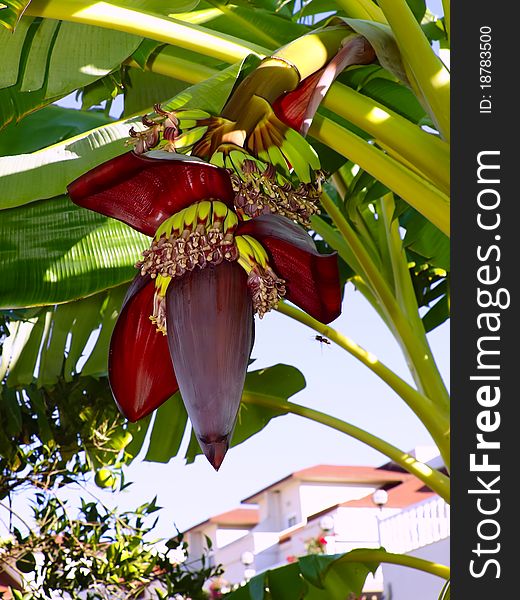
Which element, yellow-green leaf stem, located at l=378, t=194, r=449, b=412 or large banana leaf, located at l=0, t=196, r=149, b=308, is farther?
yellow-green leaf stem, located at l=378, t=194, r=449, b=412

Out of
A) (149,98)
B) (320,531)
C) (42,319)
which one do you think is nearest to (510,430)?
(149,98)

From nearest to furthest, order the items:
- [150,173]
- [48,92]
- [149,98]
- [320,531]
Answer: [150,173] < [48,92] < [149,98] < [320,531]

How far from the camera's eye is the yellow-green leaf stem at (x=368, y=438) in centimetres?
171

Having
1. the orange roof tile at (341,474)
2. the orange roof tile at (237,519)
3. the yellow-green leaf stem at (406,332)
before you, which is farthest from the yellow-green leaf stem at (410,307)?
the orange roof tile at (237,519)

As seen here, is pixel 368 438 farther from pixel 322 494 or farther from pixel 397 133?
pixel 322 494

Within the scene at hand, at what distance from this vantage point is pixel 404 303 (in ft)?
6.47

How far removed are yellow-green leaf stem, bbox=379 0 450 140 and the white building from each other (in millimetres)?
3757

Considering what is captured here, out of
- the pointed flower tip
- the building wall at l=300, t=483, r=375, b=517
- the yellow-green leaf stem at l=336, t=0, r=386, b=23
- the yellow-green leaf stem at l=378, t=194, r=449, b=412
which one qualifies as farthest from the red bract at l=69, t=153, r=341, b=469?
the building wall at l=300, t=483, r=375, b=517

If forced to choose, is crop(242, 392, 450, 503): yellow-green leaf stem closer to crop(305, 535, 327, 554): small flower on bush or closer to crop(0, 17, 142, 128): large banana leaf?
crop(0, 17, 142, 128): large banana leaf

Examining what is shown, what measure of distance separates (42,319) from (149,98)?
76cm

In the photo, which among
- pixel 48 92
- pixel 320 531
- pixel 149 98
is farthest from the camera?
pixel 320 531

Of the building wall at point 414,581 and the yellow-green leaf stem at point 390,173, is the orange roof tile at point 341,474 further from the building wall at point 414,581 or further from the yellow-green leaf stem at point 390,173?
the yellow-green leaf stem at point 390,173

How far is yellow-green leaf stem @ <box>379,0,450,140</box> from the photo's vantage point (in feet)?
2.56

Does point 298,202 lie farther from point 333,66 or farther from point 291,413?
point 291,413
